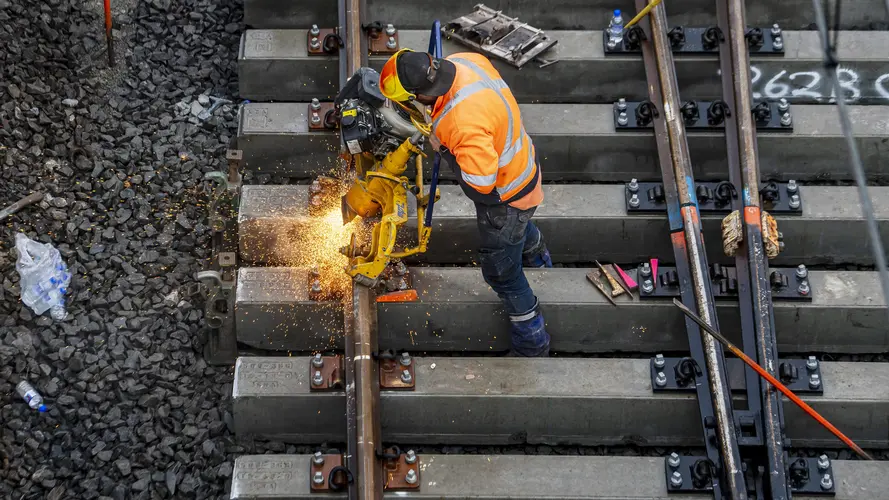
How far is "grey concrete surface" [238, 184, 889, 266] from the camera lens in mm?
8320

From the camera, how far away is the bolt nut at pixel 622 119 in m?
8.70

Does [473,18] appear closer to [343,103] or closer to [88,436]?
[343,103]

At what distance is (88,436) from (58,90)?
9.30 ft

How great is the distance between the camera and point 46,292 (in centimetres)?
809

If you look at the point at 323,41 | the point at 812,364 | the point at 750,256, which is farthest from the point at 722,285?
the point at 323,41

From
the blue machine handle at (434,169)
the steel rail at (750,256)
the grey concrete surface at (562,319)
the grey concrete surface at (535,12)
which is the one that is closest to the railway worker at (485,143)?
the blue machine handle at (434,169)

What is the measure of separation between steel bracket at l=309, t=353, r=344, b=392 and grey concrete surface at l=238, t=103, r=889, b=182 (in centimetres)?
167

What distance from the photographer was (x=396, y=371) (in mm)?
7652

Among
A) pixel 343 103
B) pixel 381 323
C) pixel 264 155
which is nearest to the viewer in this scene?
pixel 343 103

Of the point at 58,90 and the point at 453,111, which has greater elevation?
the point at 453,111

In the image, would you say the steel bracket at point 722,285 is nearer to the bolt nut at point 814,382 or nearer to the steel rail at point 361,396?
the bolt nut at point 814,382

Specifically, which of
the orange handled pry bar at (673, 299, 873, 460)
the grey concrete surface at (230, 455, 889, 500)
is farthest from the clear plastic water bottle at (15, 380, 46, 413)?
the orange handled pry bar at (673, 299, 873, 460)

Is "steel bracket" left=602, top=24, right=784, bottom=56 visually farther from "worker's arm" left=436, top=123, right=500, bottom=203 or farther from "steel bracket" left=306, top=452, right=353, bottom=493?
"steel bracket" left=306, top=452, right=353, bottom=493

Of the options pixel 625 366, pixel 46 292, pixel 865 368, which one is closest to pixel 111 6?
pixel 46 292
